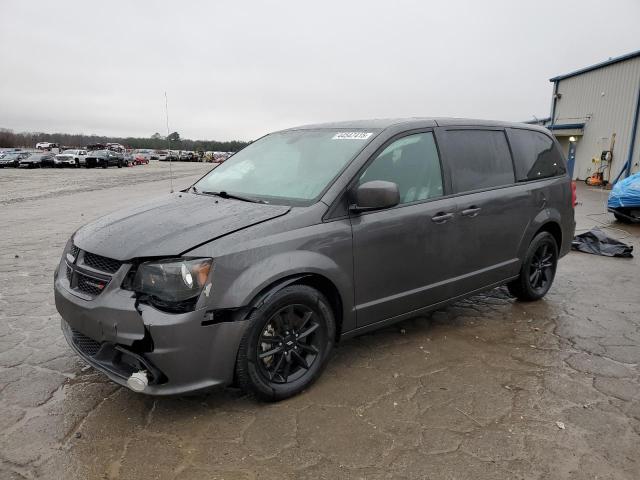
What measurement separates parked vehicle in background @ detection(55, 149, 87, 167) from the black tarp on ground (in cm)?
4129

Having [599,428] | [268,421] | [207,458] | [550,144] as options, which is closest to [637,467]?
[599,428]

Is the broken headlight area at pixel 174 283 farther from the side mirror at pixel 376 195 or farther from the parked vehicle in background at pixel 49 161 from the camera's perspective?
the parked vehicle in background at pixel 49 161

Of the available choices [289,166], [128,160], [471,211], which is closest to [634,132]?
[471,211]

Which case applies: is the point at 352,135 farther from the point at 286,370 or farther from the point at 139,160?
the point at 139,160

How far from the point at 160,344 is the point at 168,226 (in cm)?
76

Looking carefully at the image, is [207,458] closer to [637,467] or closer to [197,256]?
[197,256]

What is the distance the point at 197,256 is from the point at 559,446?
7.36 feet

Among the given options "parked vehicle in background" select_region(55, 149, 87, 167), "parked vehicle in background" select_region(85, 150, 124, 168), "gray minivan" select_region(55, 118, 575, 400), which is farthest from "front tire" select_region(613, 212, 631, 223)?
"parked vehicle in background" select_region(55, 149, 87, 167)

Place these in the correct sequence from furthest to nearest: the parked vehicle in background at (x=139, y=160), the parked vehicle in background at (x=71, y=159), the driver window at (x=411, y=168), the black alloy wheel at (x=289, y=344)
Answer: the parked vehicle in background at (x=139, y=160) → the parked vehicle in background at (x=71, y=159) → the driver window at (x=411, y=168) → the black alloy wheel at (x=289, y=344)

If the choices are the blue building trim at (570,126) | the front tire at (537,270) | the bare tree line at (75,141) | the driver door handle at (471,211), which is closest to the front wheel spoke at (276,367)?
the driver door handle at (471,211)

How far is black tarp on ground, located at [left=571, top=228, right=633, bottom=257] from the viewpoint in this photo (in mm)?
7527

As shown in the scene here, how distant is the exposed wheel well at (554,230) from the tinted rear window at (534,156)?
50 centimetres

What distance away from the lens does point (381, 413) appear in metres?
2.96

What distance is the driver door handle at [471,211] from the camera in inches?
155
